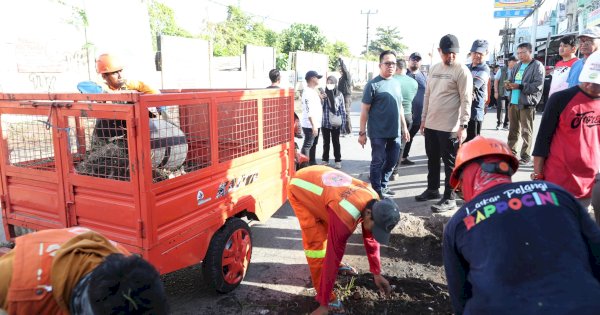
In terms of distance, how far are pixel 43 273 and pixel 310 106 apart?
544cm

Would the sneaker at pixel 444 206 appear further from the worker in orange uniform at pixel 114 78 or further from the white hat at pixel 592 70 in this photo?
the worker in orange uniform at pixel 114 78

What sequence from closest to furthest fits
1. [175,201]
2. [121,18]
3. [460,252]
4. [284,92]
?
1. [460,252]
2. [175,201]
3. [284,92]
4. [121,18]

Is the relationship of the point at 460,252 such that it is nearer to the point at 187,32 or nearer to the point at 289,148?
the point at 289,148

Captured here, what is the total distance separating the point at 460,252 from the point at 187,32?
80.1ft

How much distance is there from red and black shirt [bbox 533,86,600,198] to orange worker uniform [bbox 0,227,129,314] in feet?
10.0

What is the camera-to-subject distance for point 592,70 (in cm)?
276

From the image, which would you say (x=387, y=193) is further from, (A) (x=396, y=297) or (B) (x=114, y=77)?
(B) (x=114, y=77)

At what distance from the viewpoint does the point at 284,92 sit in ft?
14.0

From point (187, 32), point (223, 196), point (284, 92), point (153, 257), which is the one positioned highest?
point (187, 32)

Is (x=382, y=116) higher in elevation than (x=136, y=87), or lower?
lower

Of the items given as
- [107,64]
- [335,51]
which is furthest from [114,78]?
[335,51]

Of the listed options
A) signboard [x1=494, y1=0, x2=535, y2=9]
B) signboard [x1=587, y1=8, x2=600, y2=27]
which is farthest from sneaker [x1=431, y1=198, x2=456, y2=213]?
signboard [x1=494, y1=0, x2=535, y2=9]

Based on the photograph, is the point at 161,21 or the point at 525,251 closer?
the point at 525,251

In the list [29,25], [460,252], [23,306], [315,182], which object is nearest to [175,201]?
[315,182]
